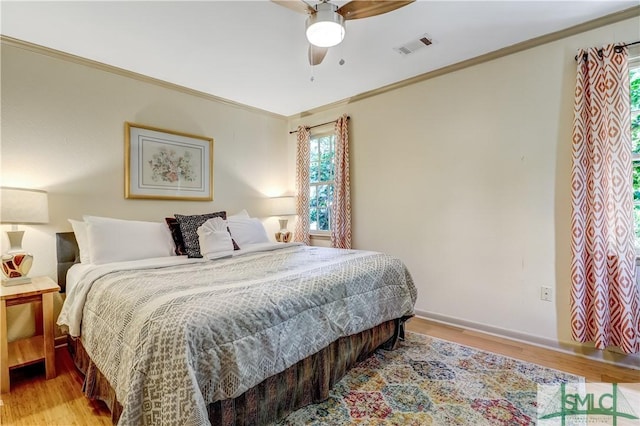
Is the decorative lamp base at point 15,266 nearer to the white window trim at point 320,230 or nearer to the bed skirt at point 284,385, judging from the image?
the bed skirt at point 284,385

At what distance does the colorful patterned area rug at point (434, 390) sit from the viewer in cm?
159

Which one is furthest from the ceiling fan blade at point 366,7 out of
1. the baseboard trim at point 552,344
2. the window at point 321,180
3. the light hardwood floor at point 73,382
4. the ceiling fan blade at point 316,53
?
the baseboard trim at point 552,344

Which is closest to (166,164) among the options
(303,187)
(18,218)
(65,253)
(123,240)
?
(123,240)

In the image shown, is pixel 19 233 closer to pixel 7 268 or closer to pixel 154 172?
pixel 7 268

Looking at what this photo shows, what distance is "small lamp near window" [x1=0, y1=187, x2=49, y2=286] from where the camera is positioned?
2.02 meters

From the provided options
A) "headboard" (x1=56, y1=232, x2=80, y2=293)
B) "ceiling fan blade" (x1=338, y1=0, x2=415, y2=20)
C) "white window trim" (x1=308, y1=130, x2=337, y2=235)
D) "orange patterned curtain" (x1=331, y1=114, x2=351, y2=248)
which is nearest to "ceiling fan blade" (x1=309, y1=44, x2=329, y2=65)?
"ceiling fan blade" (x1=338, y1=0, x2=415, y2=20)

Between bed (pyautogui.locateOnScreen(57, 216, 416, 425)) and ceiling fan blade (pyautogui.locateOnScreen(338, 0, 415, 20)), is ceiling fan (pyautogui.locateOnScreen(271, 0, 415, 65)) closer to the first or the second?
ceiling fan blade (pyautogui.locateOnScreen(338, 0, 415, 20))

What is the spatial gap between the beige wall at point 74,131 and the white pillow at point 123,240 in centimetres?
43

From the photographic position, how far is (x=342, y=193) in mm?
3701

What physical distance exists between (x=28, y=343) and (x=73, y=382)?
595 mm

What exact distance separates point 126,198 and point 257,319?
230 centimetres

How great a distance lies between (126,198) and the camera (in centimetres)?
292

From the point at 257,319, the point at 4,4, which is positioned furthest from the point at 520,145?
the point at 4,4

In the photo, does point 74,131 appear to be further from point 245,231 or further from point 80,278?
point 245,231
